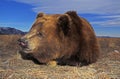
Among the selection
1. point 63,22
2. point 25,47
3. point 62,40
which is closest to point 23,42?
point 25,47

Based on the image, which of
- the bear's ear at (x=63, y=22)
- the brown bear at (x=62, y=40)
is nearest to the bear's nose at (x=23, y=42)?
the brown bear at (x=62, y=40)

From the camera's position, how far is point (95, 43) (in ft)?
33.7

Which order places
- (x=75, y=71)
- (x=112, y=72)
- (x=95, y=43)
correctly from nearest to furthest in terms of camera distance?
(x=75, y=71) → (x=112, y=72) → (x=95, y=43)

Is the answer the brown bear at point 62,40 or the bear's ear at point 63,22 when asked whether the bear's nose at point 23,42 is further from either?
the bear's ear at point 63,22

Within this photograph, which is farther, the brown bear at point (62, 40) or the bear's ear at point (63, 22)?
the bear's ear at point (63, 22)

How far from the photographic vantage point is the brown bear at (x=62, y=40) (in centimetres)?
929

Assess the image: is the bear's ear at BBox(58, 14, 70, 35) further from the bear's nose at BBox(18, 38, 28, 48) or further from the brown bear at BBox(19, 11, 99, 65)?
the bear's nose at BBox(18, 38, 28, 48)

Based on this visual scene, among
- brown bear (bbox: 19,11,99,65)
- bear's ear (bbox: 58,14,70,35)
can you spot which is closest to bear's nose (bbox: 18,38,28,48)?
brown bear (bbox: 19,11,99,65)

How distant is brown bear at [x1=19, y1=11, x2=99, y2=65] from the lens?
9289 millimetres

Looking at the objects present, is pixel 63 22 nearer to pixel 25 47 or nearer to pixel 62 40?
pixel 62 40

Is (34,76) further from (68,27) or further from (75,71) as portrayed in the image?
(68,27)

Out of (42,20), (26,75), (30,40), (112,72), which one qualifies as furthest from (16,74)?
(112,72)

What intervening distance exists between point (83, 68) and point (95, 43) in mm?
801

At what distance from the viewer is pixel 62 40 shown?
9.74m
